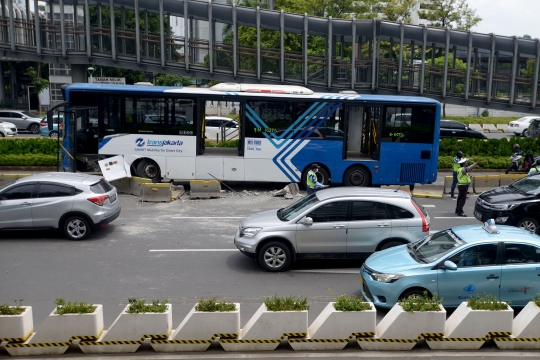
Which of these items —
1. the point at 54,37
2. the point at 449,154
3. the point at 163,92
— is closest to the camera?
the point at 163,92

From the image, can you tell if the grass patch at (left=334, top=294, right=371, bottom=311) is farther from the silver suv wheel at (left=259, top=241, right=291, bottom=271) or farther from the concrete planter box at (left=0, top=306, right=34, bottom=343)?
the concrete planter box at (left=0, top=306, right=34, bottom=343)

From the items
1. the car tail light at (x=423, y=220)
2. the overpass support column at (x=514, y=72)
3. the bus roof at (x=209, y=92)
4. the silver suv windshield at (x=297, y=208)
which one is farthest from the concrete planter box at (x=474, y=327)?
the overpass support column at (x=514, y=72)

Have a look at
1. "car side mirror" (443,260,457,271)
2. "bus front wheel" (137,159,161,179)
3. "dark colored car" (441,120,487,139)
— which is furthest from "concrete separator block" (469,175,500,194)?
"dark colored car" (441,120,487,139)

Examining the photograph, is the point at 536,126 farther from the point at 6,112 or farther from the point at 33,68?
the point at 33,68

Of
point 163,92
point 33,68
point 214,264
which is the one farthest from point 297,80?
point 33,68

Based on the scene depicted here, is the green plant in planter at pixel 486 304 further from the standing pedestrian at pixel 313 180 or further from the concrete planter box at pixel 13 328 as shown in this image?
the standing pedestrian at pixel 313 180

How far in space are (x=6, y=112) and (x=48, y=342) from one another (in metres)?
34.8

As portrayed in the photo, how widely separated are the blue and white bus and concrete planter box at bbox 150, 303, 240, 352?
1204 centimetres

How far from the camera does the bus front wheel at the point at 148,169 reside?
66.0 ft

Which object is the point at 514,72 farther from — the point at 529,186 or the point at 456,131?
the point at 529,186

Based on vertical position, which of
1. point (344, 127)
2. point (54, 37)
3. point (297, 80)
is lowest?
point (344, 127)

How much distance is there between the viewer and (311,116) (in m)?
20.1

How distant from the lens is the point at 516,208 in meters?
14.6

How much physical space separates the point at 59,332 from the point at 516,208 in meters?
10.8
